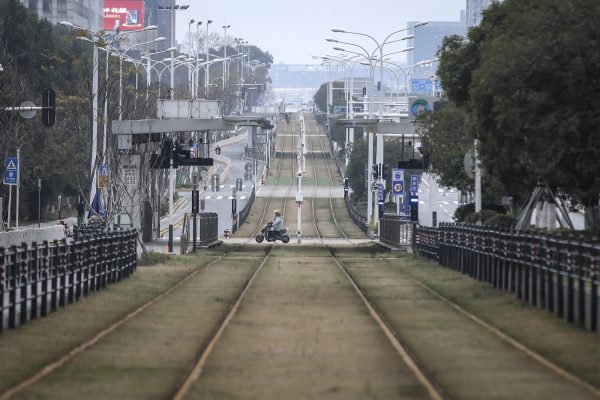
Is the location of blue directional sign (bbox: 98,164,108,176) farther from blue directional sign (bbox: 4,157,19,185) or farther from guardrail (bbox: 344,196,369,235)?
guardrail (bbox: 344,196,369,235)

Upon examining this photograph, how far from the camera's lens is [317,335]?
66.4 ft

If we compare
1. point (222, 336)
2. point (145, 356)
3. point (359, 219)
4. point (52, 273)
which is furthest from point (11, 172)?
point (359, 219)

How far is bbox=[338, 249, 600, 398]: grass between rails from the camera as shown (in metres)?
15.2

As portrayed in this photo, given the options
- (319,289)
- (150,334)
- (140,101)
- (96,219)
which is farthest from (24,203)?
(150,334)

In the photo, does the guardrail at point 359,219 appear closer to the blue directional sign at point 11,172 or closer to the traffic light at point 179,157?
the traffic light at point 179,157

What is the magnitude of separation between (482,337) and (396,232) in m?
42.3

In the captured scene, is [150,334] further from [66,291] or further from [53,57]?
[53,57]

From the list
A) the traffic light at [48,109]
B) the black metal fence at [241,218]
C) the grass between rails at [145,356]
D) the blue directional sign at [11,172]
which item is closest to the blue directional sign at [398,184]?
the black metal fence at [241,218]

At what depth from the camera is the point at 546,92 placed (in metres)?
29.5

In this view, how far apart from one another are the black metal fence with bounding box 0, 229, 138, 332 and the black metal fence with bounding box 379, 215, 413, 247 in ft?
95.5

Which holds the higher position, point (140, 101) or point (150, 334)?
point (140, 101)

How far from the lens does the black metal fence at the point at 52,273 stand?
21.1 metres

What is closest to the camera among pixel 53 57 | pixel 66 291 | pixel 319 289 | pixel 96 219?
pixel 66 291

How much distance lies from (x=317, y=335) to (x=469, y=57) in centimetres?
1974
